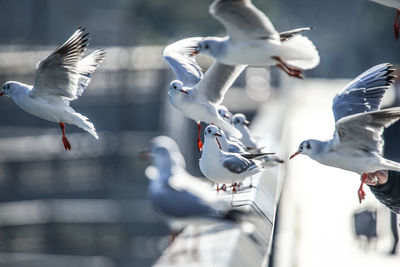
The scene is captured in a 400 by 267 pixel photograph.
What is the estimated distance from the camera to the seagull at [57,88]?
3.46 meters

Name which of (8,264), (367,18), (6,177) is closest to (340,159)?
(367,18)

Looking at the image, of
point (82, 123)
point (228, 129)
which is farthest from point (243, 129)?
point (82, 123)

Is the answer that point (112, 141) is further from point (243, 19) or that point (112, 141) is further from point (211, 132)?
point (243, 19)

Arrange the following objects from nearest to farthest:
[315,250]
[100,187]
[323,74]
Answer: [315,250] < [100,187] < [323,74]

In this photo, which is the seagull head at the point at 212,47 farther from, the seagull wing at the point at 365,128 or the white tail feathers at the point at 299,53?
the seagull wing at the point at 365,128

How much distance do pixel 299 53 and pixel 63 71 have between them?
101 cm

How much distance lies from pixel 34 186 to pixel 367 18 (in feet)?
30.6

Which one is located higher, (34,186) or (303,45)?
(303,45)

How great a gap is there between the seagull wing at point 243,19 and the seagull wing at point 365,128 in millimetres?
451

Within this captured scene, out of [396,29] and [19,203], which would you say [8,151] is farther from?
[396,29]

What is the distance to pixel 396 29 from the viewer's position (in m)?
3.49

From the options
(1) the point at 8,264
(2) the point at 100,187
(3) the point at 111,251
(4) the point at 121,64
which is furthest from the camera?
(4) the point at 121,64

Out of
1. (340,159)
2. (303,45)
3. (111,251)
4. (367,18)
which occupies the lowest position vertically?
(111,251)

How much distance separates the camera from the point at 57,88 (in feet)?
11.9
